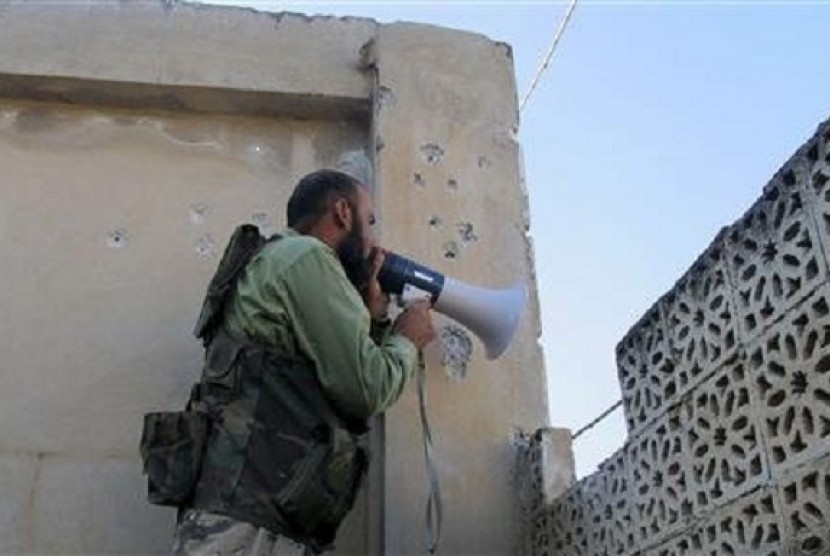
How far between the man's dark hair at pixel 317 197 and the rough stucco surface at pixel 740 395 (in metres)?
0.66

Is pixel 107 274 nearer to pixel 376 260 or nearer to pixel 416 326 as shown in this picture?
pixel 376 260

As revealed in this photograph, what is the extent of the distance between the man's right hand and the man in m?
0.09

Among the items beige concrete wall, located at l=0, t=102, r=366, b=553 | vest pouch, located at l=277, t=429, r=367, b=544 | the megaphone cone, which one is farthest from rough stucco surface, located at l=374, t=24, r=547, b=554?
vest pouch, located at l=277, t=429, r=367, b=544

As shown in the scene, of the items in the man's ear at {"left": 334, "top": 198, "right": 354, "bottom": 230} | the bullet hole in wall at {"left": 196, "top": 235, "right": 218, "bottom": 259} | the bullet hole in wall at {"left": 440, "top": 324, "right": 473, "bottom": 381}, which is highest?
the bullet hole in wall at {"left": 196, "top": 235, "right": 218, "bottom": 259}

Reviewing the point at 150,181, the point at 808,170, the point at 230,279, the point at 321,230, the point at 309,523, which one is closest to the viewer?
the point at 808,170

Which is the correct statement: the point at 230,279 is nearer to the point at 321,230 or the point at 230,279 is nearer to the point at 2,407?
the point at 321,230

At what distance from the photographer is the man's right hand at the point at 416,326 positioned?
6.35ft

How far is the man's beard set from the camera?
197cm

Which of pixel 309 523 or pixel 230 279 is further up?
pixel 230 279

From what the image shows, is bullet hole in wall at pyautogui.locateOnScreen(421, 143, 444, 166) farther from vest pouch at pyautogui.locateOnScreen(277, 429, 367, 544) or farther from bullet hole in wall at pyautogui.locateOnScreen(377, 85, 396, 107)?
vest pouch at pyautogui.locateOnScreen(277, 429, 367, 544)

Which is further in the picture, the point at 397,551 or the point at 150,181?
the point at 150,181

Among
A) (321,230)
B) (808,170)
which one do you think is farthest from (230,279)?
(808,170)

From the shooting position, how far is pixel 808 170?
3.96 feet

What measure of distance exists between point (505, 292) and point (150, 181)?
979mm
